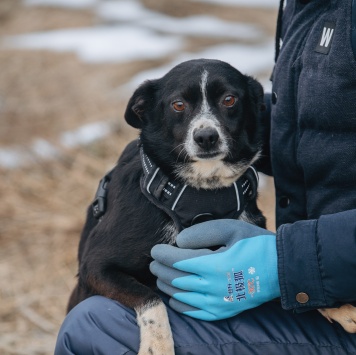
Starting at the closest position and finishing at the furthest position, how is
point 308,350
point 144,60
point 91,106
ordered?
point 308,350
point 91,106
point 144,60

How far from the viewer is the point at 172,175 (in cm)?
254

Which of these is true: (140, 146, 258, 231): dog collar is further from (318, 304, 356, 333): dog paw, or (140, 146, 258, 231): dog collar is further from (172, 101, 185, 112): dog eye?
(318, 304, 356, 333): dog paw

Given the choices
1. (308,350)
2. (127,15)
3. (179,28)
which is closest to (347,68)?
(308,350)

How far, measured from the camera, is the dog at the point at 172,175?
2.42m

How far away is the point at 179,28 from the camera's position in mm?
9945

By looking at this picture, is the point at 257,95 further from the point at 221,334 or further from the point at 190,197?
the point at 221,334

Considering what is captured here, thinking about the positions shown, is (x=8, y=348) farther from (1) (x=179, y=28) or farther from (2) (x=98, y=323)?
(1) (x=179, y=28)

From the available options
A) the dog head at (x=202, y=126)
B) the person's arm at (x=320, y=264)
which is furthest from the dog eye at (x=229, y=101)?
the person's arm at (x=320, y=264)

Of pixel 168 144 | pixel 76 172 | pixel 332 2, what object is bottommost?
pixel 76 172

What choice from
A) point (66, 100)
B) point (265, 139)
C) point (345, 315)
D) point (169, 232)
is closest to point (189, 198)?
point (169, 232)

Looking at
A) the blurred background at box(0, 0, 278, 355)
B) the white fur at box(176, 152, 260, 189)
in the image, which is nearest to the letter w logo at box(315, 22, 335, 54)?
the white fur at box(176, 152, 260, 189)

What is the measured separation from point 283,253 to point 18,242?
3.18 m

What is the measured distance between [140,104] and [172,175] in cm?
32

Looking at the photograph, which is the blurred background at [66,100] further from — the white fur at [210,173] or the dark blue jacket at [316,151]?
the dark blue jacket at [316,151]
